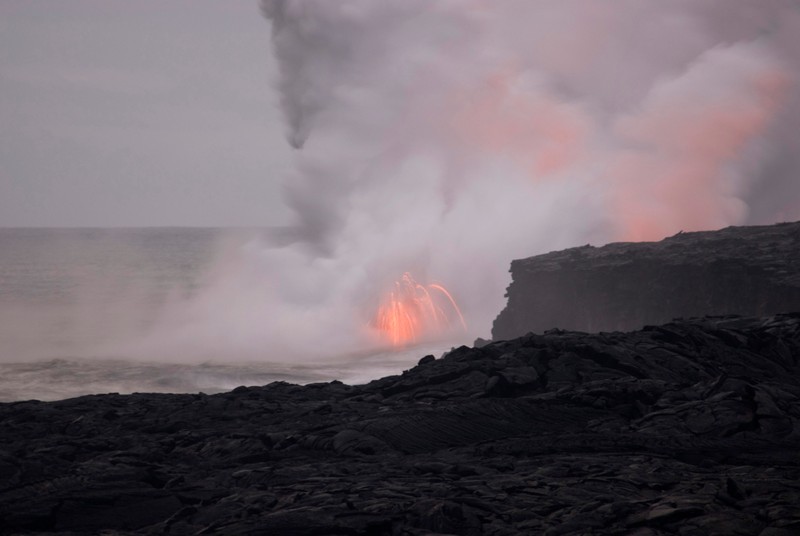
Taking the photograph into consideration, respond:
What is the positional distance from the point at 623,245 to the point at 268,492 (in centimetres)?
4251

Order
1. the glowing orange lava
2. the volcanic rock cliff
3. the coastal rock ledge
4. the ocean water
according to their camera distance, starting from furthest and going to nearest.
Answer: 1. the glowing orange lava
2. the ocean water
3. the volcanic rock cliff
4. the coastal rock ledge

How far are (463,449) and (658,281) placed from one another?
34659mm

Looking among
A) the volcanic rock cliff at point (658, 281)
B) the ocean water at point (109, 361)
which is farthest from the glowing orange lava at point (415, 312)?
the volcanic rock cliff at point (658, 281)

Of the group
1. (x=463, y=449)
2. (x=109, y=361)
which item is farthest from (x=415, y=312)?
(x=463, y=449)

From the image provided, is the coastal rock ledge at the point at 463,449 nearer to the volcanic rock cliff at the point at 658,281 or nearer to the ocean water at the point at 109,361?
the volcanic rock cliff at the point at 658,281

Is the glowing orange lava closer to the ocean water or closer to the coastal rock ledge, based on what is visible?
the ocean water

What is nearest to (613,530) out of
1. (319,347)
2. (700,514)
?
(700,514)

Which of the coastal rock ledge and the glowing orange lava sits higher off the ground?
the glowing orange lava

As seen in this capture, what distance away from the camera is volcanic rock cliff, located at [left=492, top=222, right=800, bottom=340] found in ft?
143

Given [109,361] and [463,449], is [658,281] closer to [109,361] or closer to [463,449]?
[463,449]

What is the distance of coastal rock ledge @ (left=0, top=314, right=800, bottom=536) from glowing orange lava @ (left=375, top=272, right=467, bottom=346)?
171 feet

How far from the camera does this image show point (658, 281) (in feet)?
159

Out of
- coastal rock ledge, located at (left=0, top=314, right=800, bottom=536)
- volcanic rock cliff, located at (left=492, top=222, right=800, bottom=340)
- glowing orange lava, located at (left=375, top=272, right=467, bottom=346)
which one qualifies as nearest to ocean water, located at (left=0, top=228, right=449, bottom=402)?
glowing orange lava, located at (left=375, top=272, right=467, bottom=346)

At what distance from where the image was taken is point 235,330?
255 ft
